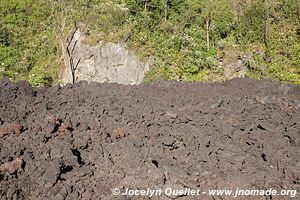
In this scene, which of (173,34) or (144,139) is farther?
(173,34)

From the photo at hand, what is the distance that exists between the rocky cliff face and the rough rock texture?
6.75 m

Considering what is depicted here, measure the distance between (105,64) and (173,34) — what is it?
3.72 metres

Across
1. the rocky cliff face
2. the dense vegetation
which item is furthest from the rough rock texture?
the dense vegetation

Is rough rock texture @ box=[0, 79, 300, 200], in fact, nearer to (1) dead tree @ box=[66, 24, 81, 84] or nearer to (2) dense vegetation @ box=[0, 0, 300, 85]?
(2) dense vegetation @ box=[0, 0, 300, 85]

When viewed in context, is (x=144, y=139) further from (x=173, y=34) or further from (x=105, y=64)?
(x=173, y=34)

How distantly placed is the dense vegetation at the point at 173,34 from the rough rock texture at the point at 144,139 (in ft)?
22.7

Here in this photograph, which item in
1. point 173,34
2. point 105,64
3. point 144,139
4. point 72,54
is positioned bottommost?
point 144,139

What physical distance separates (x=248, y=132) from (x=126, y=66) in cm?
1004

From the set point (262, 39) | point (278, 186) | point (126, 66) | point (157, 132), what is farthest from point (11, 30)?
point (278, 186)

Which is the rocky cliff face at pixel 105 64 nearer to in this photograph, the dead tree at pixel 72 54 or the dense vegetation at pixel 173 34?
the dead tree at pixel 72 54

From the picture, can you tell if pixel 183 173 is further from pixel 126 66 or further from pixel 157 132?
pixel 126 66

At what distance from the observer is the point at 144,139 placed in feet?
22.5

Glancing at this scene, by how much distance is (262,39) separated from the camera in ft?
57.2

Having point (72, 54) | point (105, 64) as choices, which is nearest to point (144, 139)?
point (105, 64)
